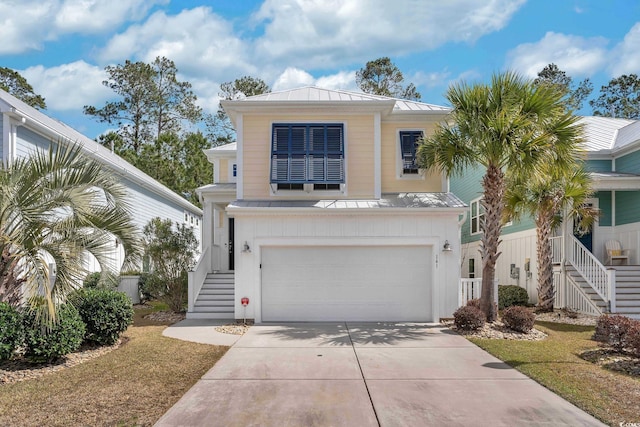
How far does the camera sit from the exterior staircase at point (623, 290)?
479 inches

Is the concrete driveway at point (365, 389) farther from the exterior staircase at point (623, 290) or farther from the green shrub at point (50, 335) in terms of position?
the exterior staircase at point (623, 290)

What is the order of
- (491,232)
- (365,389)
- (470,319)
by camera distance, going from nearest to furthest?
(365,389)
(470,319)
(491,232)

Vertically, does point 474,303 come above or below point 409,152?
below

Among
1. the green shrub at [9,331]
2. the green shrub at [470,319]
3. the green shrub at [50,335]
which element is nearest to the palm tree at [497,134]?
the green shrub at [470,319]

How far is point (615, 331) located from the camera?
829 cm

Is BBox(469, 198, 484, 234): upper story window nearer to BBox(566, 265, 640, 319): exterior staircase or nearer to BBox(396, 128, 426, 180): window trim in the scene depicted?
BBox(566, 265, 640, 319): exterior staircase

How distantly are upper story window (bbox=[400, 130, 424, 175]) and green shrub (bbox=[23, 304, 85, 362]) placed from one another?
9271 mm

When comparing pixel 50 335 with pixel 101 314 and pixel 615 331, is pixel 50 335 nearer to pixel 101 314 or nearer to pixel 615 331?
pixel 101 314

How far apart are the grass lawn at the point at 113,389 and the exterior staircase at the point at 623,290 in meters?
10.1

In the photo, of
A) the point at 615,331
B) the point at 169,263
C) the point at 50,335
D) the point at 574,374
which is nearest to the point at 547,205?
the point at 615,331

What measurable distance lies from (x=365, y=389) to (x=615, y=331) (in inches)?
202

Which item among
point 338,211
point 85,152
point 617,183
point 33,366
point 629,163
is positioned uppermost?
point 85,152

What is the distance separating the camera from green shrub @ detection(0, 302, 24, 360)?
6.95 m

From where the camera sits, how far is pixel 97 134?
31734 mm
